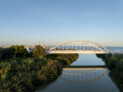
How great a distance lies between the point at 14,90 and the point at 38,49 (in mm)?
12277

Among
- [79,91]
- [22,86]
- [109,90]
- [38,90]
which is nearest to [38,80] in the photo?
[38,90]

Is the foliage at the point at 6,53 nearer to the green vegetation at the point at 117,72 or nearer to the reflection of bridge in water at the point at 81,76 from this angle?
the reflection of bridge in water at the point at 81,76

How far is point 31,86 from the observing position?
25.1ft

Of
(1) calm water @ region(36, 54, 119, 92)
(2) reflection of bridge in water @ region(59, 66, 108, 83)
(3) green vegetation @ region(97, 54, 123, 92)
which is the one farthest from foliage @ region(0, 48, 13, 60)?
(3) green vegetation @ region(97, 54, 123, 92)

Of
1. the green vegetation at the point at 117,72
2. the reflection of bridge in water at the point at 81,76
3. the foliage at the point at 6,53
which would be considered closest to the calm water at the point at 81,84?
the reflection of bridge in water at the point at 81,76

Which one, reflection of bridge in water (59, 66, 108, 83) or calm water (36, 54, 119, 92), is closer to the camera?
calm water (36, 54, 119, 92)

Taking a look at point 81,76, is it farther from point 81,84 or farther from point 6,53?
point 6,53

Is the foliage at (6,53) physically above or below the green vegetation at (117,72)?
above

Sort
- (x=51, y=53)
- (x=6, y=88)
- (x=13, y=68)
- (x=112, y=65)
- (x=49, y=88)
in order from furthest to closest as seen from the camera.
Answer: (x=51, y=53) < (x=112, y=65) < (x=13, y=68) < (x=49, y=88) < (x=6, y=88)

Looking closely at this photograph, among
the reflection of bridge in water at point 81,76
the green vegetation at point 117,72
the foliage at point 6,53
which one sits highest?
the foliage at point 6,53

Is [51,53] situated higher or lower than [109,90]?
higher

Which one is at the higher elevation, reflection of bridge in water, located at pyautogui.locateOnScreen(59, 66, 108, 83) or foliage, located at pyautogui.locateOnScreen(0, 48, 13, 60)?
foliage, located at pyautogui.locateOnScreen(0, 48, 13, 60)

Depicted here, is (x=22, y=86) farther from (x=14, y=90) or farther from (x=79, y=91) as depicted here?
(x=79, y=91)

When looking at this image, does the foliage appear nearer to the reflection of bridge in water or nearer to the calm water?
the reflection of bridge in water
